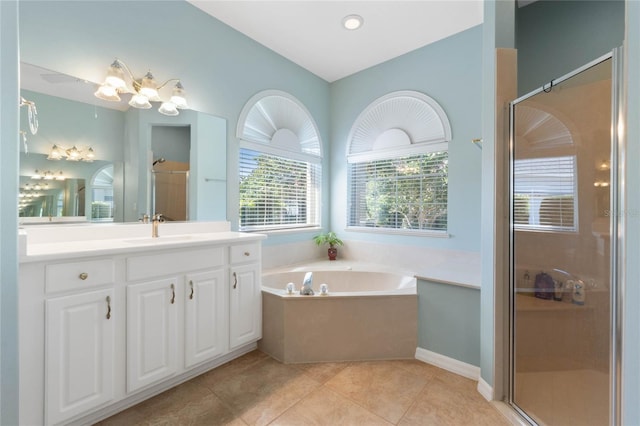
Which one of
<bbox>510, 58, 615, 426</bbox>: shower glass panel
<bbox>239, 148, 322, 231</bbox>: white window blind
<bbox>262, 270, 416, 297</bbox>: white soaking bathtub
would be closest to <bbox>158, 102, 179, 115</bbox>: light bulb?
<bbox>239, 148, 322, 231</bbox>: white window blind

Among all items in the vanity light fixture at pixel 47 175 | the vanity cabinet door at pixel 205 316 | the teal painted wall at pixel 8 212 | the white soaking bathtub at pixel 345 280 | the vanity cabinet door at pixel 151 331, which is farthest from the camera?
the white soaking bathtub at pixel 345 280

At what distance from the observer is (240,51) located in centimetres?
260

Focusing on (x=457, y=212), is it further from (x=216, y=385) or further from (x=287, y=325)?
(x=216, y=385)

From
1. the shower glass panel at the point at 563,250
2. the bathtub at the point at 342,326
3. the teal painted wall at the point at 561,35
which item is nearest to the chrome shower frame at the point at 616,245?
the shower glass panel at the point at 563,250

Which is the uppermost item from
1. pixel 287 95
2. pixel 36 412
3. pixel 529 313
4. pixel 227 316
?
pixel 287 95

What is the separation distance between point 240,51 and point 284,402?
9.48 ft

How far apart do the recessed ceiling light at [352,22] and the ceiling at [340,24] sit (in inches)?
1.4

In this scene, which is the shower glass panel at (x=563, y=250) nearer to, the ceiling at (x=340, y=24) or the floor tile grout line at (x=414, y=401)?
the floor tile grout line at (x=414, y=401)

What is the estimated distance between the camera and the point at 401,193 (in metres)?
3.00

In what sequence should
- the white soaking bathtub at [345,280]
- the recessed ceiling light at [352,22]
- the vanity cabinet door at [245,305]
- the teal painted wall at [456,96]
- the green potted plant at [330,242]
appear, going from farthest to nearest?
the green potted plant at [330,242] < the white soaking bathtub at [345,280] < the teal painted wall at [456,96] < the recessed ceiling light at [352,22] < the vanity cabinet door at [245,305]

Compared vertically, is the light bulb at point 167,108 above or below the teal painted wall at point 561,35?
below

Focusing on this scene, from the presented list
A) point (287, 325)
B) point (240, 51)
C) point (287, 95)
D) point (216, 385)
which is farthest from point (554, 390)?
point (240, 51)

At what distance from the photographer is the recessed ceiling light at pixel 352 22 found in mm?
2360

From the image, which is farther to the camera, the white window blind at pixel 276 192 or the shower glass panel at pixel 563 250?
the white window blind at pixel 276 192
